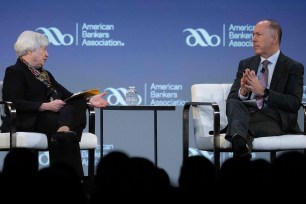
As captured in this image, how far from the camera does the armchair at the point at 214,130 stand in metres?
5.50

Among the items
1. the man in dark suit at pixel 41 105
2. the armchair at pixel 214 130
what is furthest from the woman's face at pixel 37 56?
A: the armchair at pixel 214 130

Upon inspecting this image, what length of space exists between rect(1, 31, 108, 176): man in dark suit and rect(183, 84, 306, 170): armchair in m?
0.73

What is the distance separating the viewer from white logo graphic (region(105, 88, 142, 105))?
7.21 m

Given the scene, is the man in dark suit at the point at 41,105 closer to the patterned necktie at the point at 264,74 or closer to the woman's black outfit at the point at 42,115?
the woman's black outfit at the point at 42,115

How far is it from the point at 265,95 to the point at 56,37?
2432 millimetres

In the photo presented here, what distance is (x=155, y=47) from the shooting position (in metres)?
7.42

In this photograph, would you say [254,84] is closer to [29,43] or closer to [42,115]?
[42,115]

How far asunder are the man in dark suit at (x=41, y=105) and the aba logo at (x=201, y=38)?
6.18 feet

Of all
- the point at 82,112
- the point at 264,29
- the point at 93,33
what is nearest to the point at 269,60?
the point at 264,29

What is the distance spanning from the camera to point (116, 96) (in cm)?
723

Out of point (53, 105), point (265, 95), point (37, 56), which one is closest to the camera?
point (53, 105)

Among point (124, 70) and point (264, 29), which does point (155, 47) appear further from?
point (264, 29)

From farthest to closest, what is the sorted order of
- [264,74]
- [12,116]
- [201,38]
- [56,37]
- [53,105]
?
1. [201,38]
2. [56,37]
3. [264,74]
4. [53,105]
5. [12,116]

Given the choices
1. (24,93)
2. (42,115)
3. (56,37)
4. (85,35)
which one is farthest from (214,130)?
(56,37)
